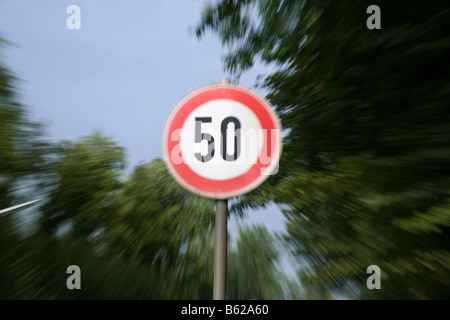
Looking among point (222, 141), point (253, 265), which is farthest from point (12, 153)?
point (253, 265)

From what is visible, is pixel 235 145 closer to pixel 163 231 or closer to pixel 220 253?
pixel 220 253

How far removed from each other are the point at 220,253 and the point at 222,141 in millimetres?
440

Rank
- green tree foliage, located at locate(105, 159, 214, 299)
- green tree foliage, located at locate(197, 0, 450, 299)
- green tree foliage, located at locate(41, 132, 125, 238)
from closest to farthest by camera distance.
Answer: green tree foliage, located at locate(197, 0, 450, 299)
green tree foliage, located at locate(41, 132, 125, 238)
green tree foliage, located at locate(105, 159, 214, 299)

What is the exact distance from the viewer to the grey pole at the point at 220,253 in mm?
1548

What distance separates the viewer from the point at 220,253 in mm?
1557

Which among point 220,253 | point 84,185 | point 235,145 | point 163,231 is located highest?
point 235,145

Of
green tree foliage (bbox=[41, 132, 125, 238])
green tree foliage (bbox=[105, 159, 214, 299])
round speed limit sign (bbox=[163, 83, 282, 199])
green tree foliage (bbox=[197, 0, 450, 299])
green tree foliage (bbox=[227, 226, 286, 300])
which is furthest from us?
green tree foliage (bbox=[227, 226, 286, 300])

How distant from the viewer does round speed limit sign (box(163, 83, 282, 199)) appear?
166 cm

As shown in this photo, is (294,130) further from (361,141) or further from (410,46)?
(410,46)

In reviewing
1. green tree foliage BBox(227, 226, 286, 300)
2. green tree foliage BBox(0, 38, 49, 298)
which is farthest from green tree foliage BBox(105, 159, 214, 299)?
green tree foliage BBox(0, 38, 49, 298)

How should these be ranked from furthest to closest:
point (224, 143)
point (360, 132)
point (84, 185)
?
point (84, 185) → point (360, 132) → point (224, 143)

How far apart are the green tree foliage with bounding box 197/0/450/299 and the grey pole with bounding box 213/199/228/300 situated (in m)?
1.87

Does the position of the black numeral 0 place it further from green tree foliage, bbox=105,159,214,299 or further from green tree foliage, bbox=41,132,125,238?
green tree foliage, bbox=105,159,214,299
